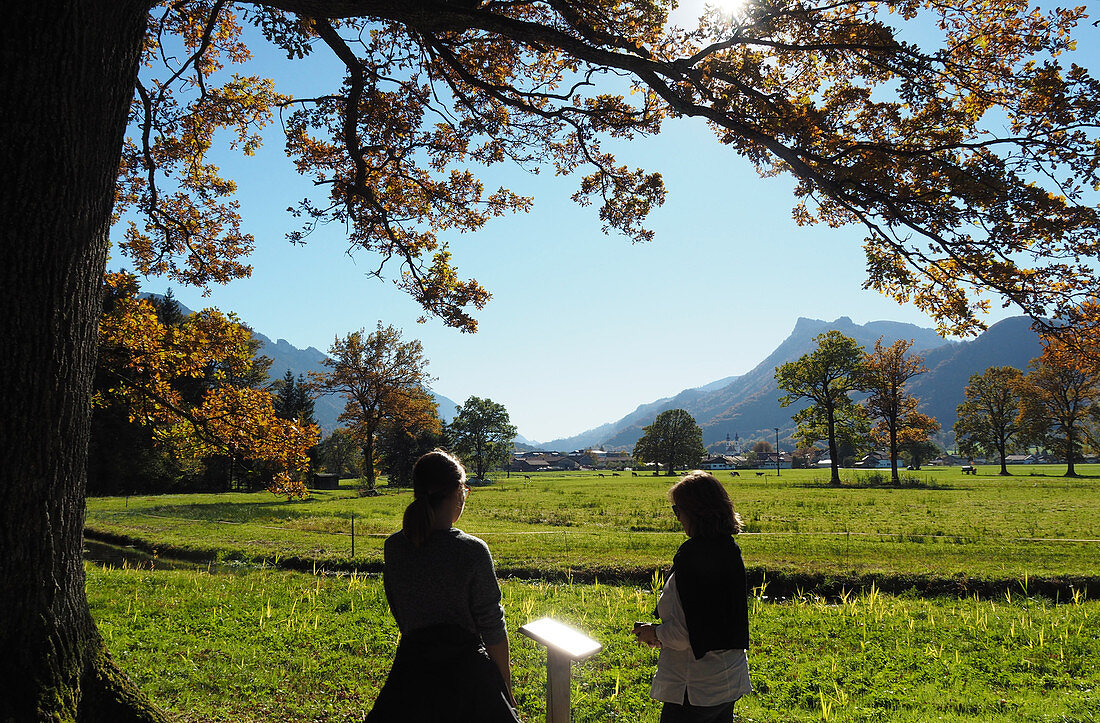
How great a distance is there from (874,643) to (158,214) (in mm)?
12192

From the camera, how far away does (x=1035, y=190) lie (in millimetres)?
4879

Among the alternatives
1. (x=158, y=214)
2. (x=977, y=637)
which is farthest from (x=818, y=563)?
(x=158, y=214)

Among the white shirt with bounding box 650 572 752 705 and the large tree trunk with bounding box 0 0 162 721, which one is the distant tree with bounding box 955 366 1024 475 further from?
the large tree trunk with bounding box 0 0 162 721

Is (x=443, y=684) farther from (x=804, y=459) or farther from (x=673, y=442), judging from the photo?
(x=804, y=459)

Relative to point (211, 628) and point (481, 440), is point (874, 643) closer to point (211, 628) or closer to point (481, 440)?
point (211, 628)

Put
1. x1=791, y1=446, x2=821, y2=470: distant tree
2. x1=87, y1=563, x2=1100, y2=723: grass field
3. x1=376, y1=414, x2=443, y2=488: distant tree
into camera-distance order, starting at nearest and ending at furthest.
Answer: x1=87, y1=563, x2=1100, y2=723: grass field < x1=376, y1=414, x2=443, y2=488: distant tree < x1=791, y1=446, x2=821, y2=470: distant tree

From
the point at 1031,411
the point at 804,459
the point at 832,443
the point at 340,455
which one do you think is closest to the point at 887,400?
the point at 832,443

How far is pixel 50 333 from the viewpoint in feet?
9.80

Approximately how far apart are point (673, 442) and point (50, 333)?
89.1m

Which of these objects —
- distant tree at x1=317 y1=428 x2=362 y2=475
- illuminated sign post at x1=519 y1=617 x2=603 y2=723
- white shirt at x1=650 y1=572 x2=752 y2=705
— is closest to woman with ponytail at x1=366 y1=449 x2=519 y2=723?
illuminated sign post at x1=519 y1=617 x2=603 y2=723

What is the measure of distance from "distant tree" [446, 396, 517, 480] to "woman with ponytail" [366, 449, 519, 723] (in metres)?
68.5

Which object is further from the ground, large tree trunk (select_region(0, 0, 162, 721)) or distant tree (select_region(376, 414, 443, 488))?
large tree trunk (select_region(0, 0, 162, 721))

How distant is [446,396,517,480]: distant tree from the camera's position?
7081cm

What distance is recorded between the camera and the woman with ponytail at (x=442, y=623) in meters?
2.72
